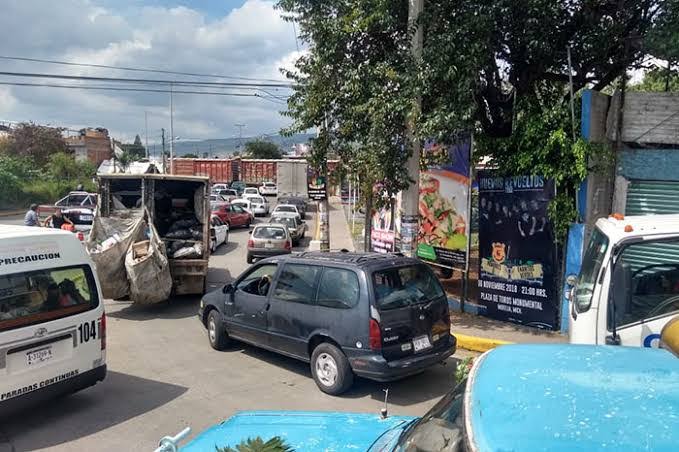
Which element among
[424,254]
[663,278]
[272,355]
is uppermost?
[663,278]

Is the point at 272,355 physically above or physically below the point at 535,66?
below

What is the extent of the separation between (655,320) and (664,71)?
7.33 metres

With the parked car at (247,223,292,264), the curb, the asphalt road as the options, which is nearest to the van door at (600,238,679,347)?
the asphalt road

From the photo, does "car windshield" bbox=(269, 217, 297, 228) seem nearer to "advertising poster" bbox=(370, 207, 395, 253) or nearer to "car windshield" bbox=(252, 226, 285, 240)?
"car windshield" bbox=(252, 226, 285, 240)

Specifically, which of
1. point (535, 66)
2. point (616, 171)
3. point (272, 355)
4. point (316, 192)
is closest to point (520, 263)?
point (616, 171)

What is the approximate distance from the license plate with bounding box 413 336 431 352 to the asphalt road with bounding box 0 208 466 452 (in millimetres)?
624

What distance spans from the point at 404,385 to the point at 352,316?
1400 mm

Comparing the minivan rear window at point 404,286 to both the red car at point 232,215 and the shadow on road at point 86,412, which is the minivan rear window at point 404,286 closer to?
the shadow on road at point 86,412

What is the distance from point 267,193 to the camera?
6088 cm

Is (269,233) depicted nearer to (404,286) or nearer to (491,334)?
(491,334)

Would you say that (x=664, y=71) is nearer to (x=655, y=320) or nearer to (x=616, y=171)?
(x=616, y=171)

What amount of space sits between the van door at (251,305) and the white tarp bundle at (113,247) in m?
3.52

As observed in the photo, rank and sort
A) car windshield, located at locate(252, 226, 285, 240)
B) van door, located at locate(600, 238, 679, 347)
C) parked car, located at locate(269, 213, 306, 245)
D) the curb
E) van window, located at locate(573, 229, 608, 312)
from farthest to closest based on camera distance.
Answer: parked car, located at locate(269, 213, 306, 245) → car windshield, located at locate(252, 226, 285, 240) → the curb → van window, located at locate(573, 229, 608, 312) → van door, located at locate(600, 238, 679, 347)

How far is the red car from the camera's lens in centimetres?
2784
